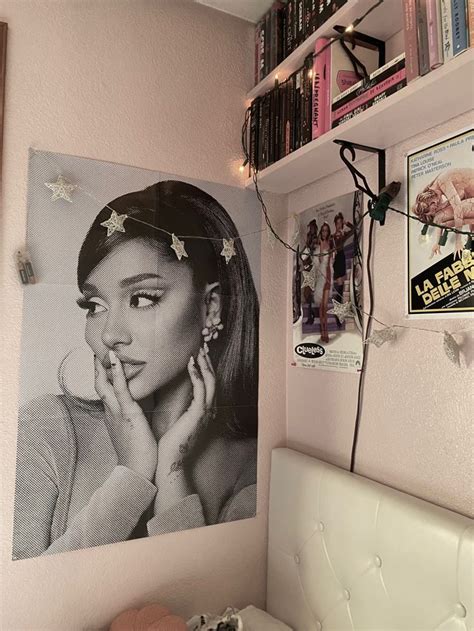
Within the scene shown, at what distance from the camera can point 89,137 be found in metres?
1.49

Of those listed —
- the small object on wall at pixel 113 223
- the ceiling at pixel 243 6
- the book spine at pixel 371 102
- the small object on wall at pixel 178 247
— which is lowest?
the small object on wall at pixel 178 247

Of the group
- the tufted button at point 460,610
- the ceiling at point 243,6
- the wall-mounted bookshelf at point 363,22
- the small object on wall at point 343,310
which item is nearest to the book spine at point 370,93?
the wall-mounted bookshelf at point 363,22

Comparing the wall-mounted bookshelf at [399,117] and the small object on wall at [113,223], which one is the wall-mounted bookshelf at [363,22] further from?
the small object on wall at [113,223]

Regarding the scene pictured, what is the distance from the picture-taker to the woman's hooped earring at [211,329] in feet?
5.34

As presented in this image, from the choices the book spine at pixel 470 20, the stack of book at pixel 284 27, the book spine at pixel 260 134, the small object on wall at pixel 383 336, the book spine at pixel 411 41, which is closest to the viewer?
the book spine at pixel 470 20

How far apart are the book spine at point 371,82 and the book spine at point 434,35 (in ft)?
0.31

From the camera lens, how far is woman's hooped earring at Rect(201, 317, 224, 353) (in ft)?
5.34

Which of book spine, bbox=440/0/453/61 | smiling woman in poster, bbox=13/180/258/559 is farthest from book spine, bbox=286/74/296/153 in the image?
book spine, bbox=440/0/453/61

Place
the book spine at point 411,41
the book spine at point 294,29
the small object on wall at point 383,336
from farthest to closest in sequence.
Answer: the book spine at point 294,29 → the small object on wall at point 383,336 → the book spine at point 411,41

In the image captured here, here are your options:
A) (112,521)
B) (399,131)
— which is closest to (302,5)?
(399,131)

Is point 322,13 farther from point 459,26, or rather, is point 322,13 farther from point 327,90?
point 459,26

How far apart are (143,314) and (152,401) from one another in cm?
28

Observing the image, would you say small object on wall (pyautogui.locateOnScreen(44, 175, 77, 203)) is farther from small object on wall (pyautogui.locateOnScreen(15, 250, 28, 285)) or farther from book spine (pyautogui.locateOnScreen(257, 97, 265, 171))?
book spine (pyautogui.locateOnScreen(257, 97, 265, 171))

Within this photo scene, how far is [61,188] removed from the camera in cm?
142
